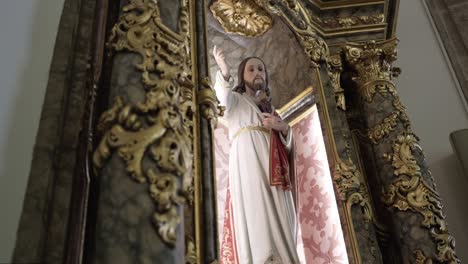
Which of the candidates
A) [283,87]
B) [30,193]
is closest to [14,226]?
[30,193]

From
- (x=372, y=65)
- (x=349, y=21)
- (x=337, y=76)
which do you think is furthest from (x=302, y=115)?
(x=349, y=21)

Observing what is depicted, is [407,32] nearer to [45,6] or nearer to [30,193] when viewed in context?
[45,6]

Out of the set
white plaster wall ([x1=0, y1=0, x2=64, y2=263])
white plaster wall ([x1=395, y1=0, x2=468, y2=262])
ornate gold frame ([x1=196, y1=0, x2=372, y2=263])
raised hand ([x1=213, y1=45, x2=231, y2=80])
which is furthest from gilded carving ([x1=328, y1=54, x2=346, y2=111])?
white plaster wall ([x1=0, y1=0, x2=64, y2=263])

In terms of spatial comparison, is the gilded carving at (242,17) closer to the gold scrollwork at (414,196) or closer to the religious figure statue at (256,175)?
the religious figure statue at (256,175)

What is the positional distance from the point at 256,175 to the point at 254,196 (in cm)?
14

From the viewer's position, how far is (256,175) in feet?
11.0

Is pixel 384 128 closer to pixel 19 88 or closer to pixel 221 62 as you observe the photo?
pixel 221 62

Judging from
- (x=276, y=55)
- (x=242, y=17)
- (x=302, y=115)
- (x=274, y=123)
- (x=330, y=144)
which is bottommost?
(x=330, y=144)

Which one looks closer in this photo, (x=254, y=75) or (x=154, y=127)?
(x=154, y=127)

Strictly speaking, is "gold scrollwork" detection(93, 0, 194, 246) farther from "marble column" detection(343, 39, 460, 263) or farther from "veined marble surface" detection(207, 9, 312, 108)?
"marble column" detection(343, 39, 460, 263)

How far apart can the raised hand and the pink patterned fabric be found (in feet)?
1.15

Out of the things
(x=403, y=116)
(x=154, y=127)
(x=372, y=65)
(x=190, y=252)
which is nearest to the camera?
(x=154, y=127)

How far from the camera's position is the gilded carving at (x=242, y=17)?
3920mm

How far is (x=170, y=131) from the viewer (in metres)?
2.13
